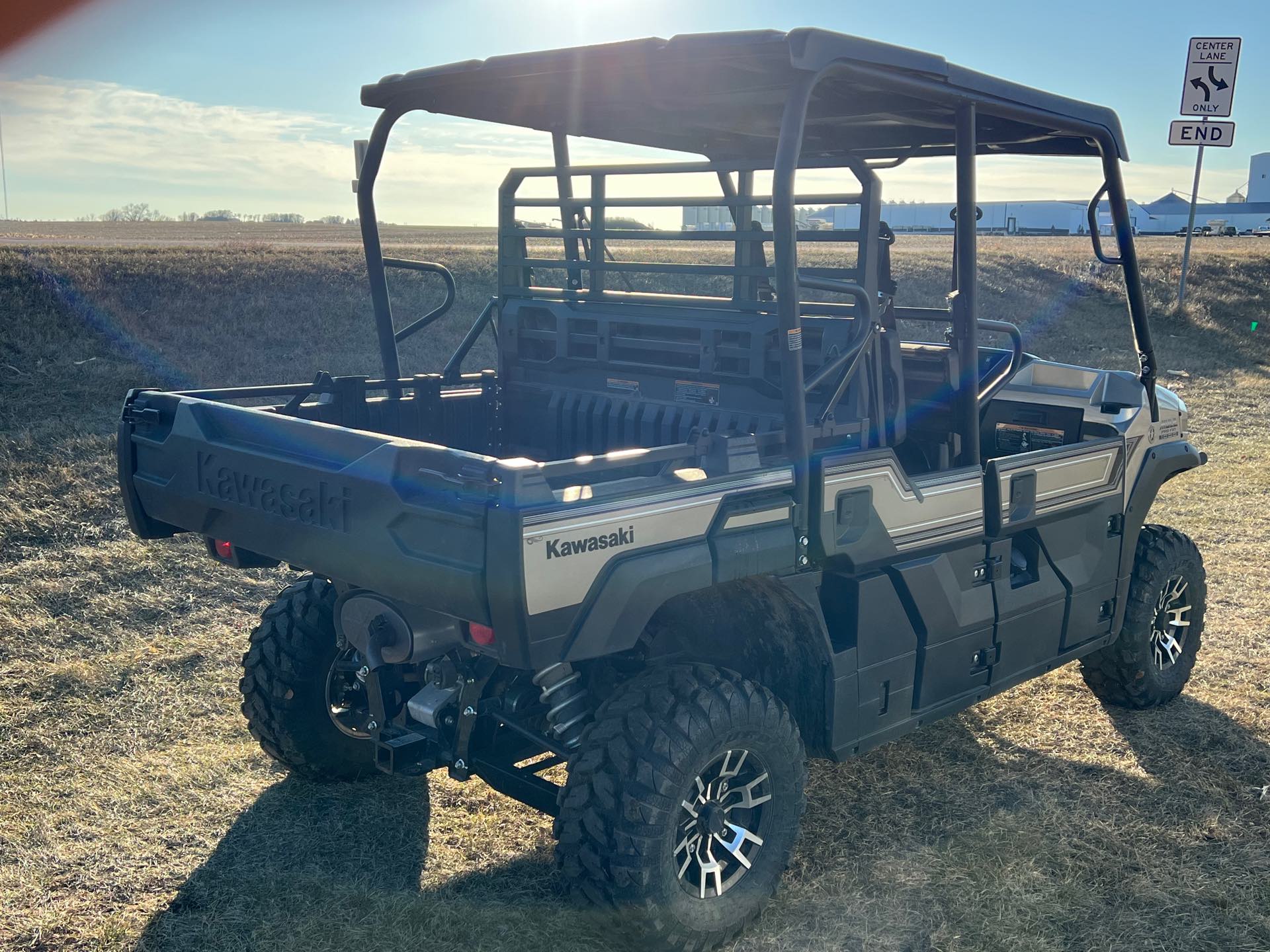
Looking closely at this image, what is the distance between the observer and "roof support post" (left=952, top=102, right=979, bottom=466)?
11.6 ft

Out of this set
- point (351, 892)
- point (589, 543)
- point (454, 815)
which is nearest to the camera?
point (589, 543)

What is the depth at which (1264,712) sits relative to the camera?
15.5 ft

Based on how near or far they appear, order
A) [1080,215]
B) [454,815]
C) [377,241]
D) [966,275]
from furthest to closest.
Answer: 1. [1080,215]
2. [377,241]
3. [454,815]
4. [966,275]

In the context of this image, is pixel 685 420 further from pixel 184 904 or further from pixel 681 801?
pixel 184 904

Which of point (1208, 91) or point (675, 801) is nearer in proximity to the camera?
point (675, 801)

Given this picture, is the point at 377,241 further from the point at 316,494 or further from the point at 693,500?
the point at 693,500

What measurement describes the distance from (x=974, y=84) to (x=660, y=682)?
194 centimetres

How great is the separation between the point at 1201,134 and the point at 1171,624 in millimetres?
8603

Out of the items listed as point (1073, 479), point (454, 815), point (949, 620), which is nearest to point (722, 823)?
point (949, 620)

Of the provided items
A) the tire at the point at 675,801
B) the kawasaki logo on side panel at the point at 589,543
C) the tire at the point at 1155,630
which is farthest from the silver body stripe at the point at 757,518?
the tire at the point at 1155,630

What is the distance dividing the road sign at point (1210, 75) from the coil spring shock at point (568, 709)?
426 inches

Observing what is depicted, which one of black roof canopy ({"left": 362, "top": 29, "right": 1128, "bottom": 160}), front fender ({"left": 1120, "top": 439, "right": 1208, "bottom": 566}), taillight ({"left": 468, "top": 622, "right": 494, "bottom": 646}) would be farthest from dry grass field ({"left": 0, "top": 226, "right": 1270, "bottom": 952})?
black roof canopy ({"left": 362, "top": 29, "right": 1128, "bottom": 160})

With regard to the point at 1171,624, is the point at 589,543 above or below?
above

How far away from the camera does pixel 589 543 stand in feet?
8.57
